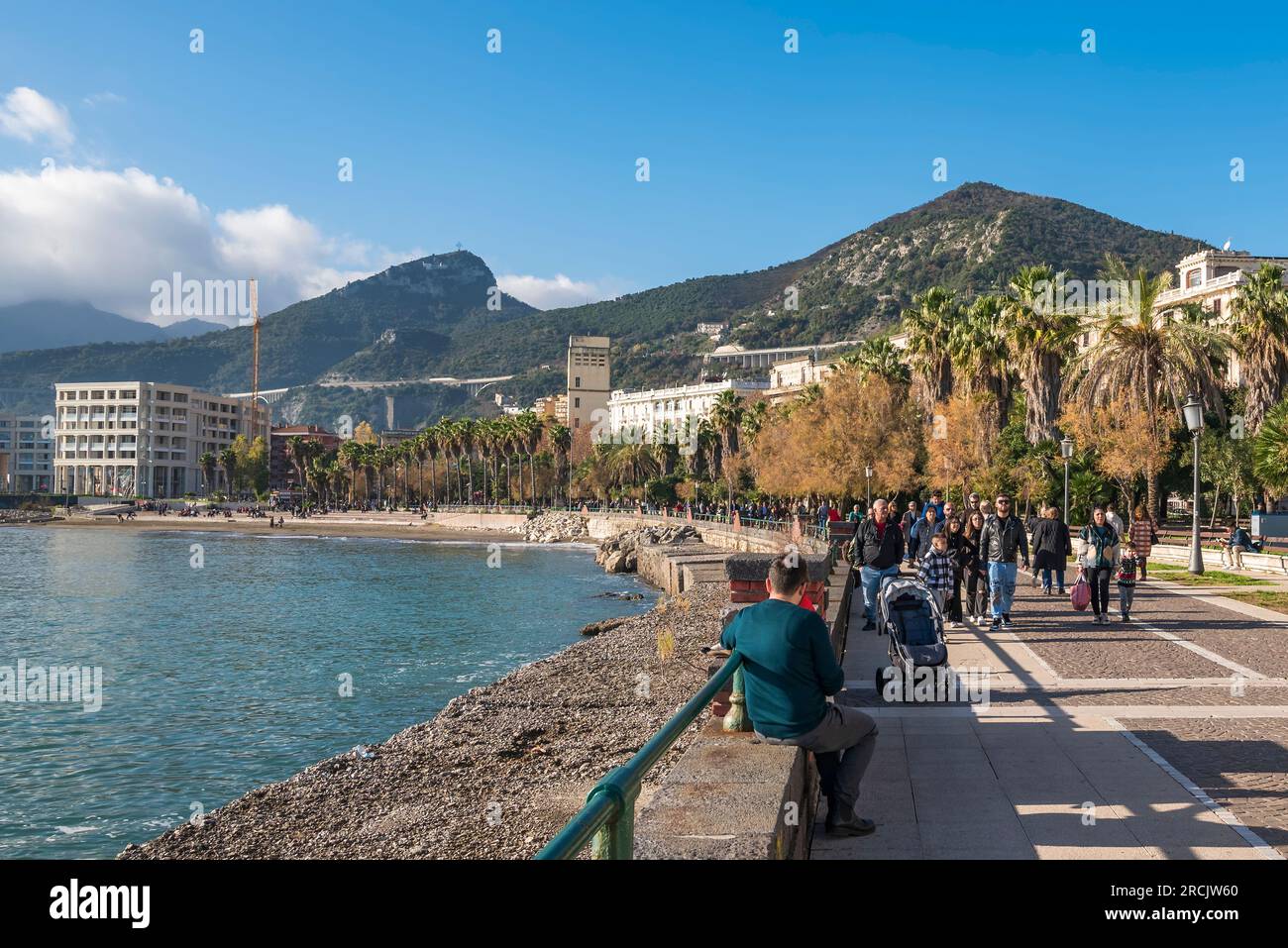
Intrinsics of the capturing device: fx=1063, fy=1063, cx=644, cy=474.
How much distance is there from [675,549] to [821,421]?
999cm

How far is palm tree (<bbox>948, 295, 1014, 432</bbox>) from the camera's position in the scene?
153 ft

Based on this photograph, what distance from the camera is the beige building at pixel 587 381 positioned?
169 m

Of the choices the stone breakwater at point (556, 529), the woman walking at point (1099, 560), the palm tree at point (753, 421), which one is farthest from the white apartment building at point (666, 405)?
the woman walking at point (1099, 560)

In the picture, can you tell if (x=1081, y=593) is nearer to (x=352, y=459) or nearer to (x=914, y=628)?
(x=914, y=628)

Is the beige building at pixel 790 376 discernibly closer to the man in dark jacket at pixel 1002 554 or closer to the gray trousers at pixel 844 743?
the man in dark jacket at pixel 1002 554

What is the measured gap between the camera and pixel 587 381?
171 m

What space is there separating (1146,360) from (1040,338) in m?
6.57

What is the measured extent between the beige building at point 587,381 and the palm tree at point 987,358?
119419 mm

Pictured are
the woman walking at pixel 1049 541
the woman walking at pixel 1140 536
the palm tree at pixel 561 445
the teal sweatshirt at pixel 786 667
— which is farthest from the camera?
the palm tree at pixel 561 445

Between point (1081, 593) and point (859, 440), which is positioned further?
point (859, 440)

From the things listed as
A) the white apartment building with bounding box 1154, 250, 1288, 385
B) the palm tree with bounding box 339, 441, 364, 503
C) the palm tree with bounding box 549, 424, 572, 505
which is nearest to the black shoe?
the white apartment building with bounding box 1154, 250, 1288, 385

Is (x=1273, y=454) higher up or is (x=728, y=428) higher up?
(x=728, y=428)

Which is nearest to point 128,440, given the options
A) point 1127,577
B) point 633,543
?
point 633,543

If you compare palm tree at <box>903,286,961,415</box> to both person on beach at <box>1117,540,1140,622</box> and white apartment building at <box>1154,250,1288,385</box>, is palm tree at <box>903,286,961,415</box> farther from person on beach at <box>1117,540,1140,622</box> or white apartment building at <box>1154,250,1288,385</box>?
person on beach at <box>1117,540,1140,622</box>
